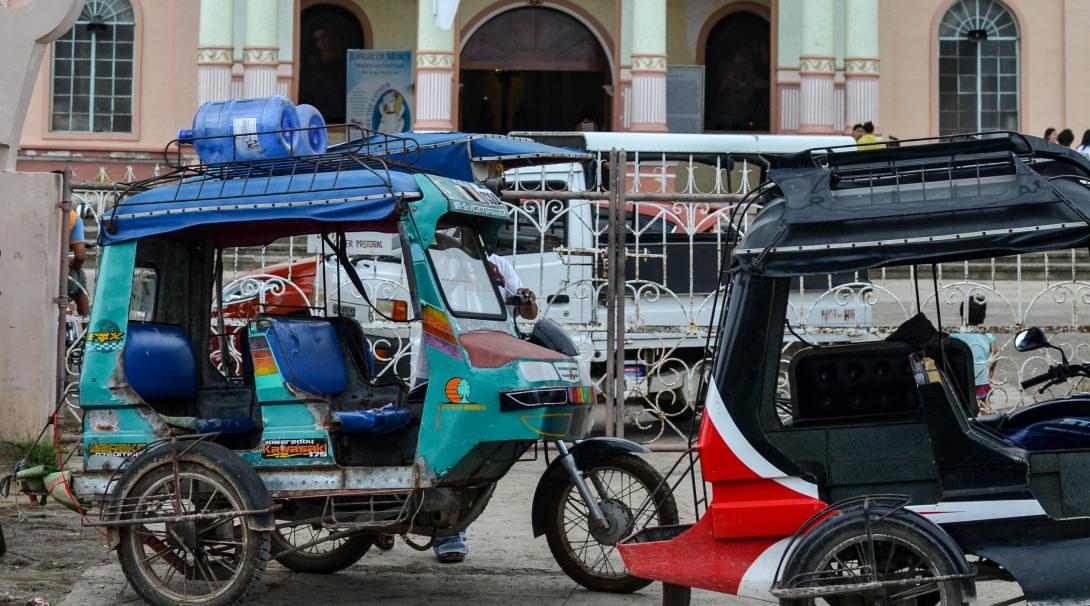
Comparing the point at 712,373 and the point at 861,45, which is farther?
the point at 861,45

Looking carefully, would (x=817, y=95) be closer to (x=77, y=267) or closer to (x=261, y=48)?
(x=261, y=48)

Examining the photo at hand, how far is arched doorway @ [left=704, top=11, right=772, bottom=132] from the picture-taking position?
1052 inches

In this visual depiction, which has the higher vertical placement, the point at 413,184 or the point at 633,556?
the point at 413,184

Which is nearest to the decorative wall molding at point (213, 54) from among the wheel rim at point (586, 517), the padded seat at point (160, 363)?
the padded seat at point (160, 363)

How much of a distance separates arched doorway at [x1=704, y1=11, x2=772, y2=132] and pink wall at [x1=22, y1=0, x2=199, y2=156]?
8735mm

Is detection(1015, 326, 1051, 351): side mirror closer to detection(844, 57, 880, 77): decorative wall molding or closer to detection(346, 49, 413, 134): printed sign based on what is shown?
detection(844, 57, 880, 77): decorative wall molding

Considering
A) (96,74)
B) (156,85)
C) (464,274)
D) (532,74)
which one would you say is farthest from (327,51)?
(464,274)

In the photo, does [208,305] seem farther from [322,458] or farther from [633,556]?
[633,556]

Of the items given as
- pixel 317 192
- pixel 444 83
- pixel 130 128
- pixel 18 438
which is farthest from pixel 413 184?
pixel 130 128

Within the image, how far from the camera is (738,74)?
1054 inches

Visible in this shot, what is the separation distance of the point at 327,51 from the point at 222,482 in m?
20.8

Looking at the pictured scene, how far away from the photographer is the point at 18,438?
1044 cm

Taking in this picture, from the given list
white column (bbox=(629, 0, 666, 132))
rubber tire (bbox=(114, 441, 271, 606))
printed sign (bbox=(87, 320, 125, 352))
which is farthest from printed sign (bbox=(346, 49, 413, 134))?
rubber tire (bbox=(114, 441, 271, 606))

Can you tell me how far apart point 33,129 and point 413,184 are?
20430mm
